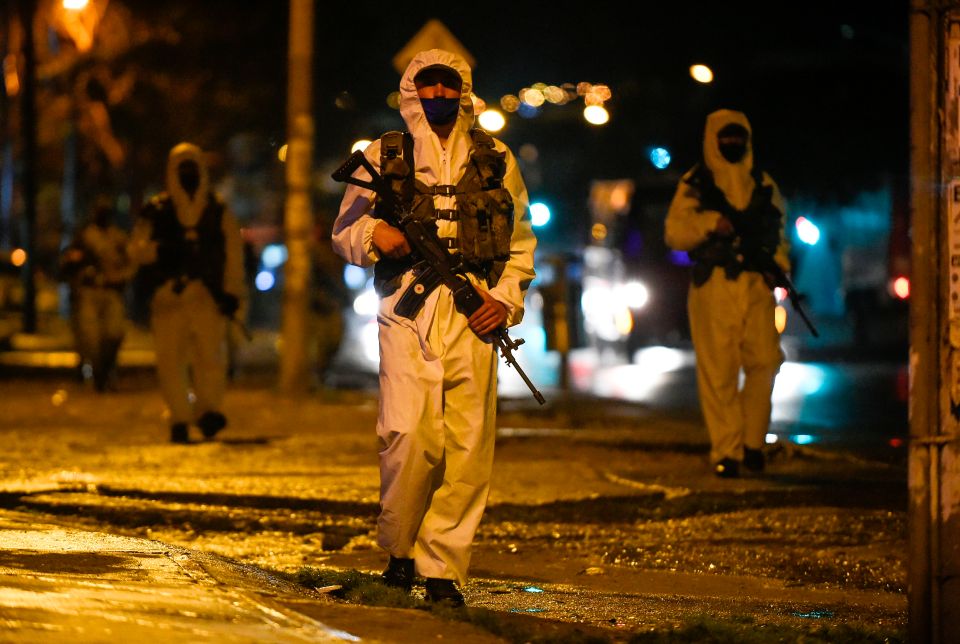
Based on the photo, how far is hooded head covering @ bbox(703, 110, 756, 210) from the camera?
988 centimetres

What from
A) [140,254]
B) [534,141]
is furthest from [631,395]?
[534,141]

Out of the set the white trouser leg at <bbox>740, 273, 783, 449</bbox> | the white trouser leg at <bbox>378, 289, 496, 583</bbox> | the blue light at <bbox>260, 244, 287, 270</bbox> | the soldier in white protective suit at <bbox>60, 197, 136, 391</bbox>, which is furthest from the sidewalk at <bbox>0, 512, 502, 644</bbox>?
the blue light at <bbox>260, 244, 287, 270</bbox>

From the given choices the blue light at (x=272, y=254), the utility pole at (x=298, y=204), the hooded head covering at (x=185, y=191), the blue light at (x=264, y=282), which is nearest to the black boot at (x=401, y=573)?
the hooded head covering at (x=185, y=191)

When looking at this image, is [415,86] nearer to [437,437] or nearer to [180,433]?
[437,437]

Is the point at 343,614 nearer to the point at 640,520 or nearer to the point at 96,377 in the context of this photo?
the point at 640,520

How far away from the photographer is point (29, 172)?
31.4m

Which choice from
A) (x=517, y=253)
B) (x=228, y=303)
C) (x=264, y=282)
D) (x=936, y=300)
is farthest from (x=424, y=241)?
(x=264, y=282)

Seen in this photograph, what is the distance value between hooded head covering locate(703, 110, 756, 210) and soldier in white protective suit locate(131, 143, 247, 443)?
347 centimetres

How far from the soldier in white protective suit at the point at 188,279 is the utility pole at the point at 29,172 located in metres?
20.4

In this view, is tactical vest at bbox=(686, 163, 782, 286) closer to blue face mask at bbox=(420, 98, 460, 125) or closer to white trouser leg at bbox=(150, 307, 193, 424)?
white trouser leg at bbox=(150, 307, 193, 424)

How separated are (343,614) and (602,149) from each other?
38.6 m

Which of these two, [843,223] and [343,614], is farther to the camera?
[843,223]

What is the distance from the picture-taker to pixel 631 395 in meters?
16.8

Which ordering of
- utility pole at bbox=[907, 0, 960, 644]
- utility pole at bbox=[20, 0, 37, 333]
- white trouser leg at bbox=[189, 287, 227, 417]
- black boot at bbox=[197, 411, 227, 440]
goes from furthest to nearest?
utility pole at bbox=[20, 0, 37, 333] < black boot at bbox=[197, 411, 227, 440] < white trouser leg at bbox=[189, 287, 227, 417] < utility pole at bbox=[907, 0, 960, 644]
